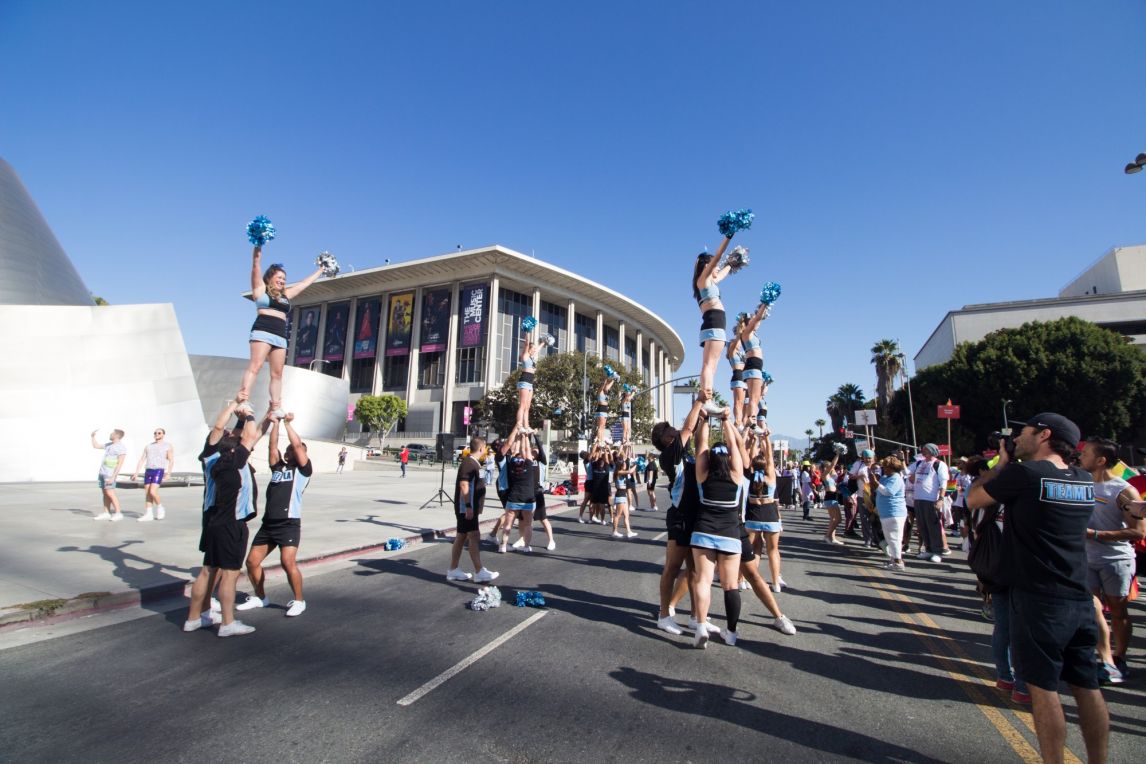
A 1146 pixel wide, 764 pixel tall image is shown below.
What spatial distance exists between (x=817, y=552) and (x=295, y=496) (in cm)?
962

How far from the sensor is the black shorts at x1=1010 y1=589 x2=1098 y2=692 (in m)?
2.77

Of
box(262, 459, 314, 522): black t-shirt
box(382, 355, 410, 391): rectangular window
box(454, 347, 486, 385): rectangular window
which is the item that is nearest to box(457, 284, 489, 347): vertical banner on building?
box(454, 347, 486, 385): rectangular window

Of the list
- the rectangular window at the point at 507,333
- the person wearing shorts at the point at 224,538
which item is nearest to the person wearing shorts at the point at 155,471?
the person wearing shorts at the point at 224,538

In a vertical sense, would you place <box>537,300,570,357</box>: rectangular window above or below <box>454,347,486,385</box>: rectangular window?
above

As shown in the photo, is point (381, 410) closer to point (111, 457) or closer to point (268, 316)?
point (111, 457)

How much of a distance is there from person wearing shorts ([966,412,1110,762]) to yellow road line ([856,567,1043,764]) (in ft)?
1.63

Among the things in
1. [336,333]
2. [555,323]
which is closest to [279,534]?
[555,323]

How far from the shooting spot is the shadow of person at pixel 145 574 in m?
6.12

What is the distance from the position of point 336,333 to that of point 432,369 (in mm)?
16314

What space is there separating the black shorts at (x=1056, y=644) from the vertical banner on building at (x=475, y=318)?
2425 inches

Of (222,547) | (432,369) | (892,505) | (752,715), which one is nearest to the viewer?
(752,715)

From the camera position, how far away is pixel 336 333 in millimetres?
72625

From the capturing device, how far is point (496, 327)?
62.9 metres

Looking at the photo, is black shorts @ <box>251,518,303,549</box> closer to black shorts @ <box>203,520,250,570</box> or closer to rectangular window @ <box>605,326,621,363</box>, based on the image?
black shorts @ <box>203,520,250,570</box>
